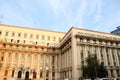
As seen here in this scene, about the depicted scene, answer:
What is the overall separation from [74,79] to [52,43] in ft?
87.7

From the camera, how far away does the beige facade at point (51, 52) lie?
144 feet

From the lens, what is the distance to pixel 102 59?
45156mm

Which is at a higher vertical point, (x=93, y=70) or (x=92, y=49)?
(x=92, y=49)

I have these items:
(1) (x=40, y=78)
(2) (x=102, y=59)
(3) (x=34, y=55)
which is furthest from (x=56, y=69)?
(2) (x=102, y=59)

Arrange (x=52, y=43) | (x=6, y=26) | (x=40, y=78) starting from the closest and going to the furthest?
1. (x=40, y=78)
2. (x=6, y=26)
3. (x=52, y=43)

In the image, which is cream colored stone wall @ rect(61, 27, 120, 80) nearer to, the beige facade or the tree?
the beige facade

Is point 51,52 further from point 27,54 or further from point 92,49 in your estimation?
point 92,49

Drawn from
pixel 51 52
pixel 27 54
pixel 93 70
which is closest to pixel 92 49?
pixel 93 70

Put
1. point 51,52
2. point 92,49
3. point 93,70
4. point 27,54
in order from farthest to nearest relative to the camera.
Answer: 1. point 51,52
2. point 27,54
3. point 92,49
4. point 93,70

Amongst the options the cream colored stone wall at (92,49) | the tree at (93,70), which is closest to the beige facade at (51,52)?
the cream colored stone wall at (92,49)

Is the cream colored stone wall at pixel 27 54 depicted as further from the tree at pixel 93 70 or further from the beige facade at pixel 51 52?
the tree at pixel 93 70

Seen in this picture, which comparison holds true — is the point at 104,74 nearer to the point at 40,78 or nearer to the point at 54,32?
the point at 40,78

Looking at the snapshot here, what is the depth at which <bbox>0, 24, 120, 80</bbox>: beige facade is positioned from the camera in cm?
4376

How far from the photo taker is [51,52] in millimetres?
56375
